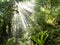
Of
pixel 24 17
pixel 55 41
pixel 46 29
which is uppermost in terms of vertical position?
pixel 24 17

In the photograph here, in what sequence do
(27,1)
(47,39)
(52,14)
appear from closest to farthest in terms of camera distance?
1. (47,39)
2. (52,14)
3. (27,1)

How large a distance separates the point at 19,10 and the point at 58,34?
140 cm

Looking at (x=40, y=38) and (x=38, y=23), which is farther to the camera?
(x=38, y=23)

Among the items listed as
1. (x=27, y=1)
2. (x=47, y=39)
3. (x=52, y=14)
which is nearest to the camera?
(x=47, y=39)

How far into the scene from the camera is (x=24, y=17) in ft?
16.5

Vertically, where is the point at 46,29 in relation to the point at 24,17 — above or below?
below

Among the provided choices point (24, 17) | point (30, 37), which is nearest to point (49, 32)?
point (30, 37)

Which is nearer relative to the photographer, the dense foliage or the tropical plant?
the tropical plant

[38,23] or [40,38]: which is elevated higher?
[38,23]

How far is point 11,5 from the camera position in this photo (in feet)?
16.0

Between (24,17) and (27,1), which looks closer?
(24,17)

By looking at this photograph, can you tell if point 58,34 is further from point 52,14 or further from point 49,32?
point 52,14

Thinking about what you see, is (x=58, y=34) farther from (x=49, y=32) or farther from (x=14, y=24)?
(x=14, y=24)

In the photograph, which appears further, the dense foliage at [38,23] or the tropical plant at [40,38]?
the dense foliage at [38,23]
